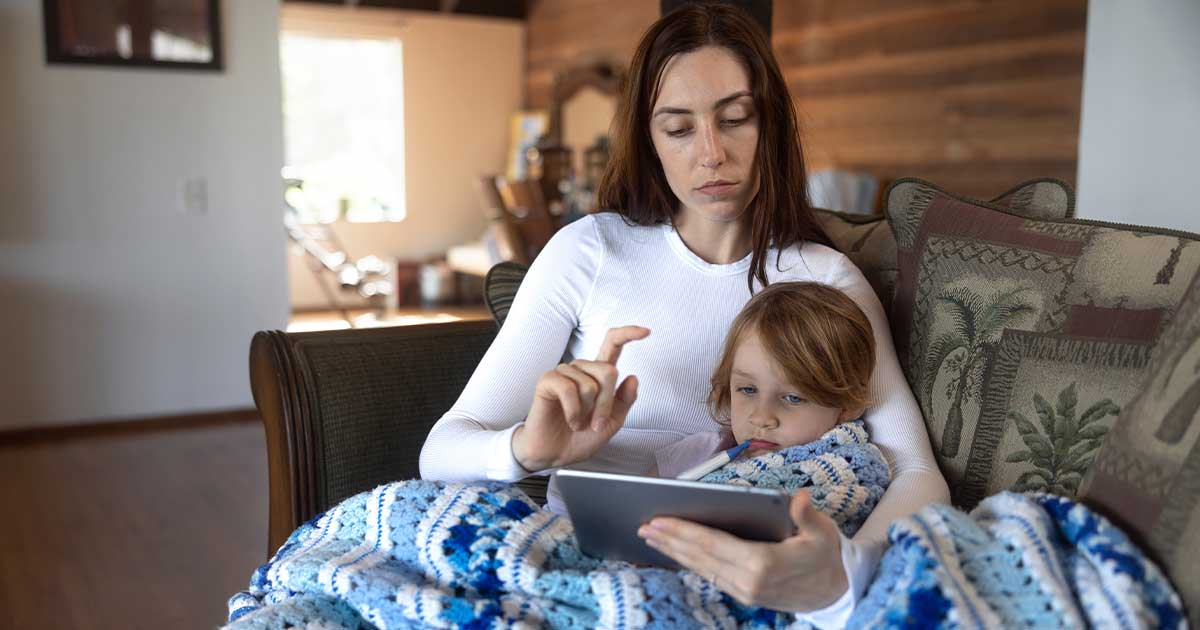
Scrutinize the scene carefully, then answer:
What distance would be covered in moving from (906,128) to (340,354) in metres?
3.67

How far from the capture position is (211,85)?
13.6ft

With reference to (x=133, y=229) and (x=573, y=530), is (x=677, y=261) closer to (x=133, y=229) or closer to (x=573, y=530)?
(x=573, y=530)

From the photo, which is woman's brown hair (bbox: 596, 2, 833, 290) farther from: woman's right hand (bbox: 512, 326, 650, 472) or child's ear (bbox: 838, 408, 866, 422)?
woman's right hand (bbox: 512, 326, 650, 472)

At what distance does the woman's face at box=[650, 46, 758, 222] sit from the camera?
146cm

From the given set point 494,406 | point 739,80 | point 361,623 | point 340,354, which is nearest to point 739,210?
point 739,80

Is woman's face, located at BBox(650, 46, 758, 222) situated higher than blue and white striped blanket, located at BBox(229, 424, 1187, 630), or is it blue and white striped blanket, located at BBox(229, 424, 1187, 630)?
woman's face, located at BBox(650, 46, 758, 222)

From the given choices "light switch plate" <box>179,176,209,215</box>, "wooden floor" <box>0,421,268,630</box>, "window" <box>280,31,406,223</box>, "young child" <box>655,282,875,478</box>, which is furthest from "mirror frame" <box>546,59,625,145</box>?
"young child" <box>655,282,875,478</box>

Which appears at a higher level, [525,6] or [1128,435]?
[525,6]

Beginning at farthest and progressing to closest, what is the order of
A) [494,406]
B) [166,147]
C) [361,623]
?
[166,147] → [494,406] → [361,623]

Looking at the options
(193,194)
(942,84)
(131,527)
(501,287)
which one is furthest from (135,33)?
(942,84)

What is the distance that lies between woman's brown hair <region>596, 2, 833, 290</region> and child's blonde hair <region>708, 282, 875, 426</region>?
0.51 ft

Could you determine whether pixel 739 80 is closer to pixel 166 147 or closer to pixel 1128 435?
pixel 1128 435

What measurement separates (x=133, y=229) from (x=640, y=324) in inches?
125

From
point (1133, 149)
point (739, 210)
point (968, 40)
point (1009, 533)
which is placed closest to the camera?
point (1009, 533)
